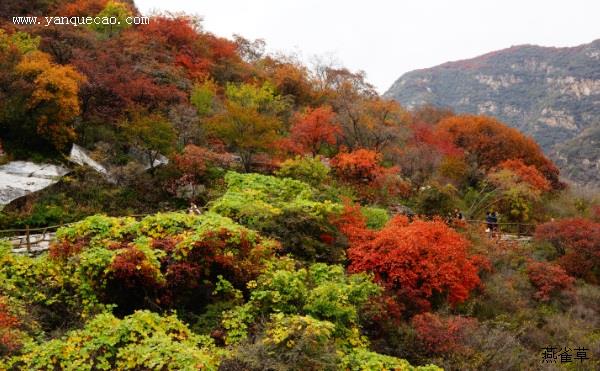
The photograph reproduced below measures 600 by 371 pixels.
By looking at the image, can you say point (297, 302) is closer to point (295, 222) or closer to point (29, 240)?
point (295, 222)

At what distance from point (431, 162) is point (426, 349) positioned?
66.8ft

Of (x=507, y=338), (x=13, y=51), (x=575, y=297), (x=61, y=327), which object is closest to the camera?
(x=61, y=327)

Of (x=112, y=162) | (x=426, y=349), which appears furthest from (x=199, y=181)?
(x=426, y=349)

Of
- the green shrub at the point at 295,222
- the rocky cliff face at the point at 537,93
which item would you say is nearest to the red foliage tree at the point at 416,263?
the green shrub at the point at 295,222

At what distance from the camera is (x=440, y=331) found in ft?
36.8

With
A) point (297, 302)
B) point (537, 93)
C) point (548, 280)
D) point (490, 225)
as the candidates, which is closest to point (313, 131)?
point (490, 225)

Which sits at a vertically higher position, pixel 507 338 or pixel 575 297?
pixel 507 338

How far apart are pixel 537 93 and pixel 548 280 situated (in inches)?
3207

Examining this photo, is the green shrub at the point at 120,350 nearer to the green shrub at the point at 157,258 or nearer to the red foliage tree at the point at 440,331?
the green shrub at the point at 157,258

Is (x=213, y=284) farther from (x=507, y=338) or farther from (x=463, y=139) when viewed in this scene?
(x=463, y=139)

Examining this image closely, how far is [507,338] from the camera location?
38.5ft

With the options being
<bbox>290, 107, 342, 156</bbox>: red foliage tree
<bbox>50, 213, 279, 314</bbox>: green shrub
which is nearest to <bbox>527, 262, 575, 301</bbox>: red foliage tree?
<bbox>50, 213, 279, 314</bbox>: green shrub

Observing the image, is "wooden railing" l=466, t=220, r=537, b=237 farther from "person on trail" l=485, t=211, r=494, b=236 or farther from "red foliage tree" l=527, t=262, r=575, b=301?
"red foliage tree" l=527, t=262, r=575, b=301

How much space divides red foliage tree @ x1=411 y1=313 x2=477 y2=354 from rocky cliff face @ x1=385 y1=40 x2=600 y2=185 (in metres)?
50.0
